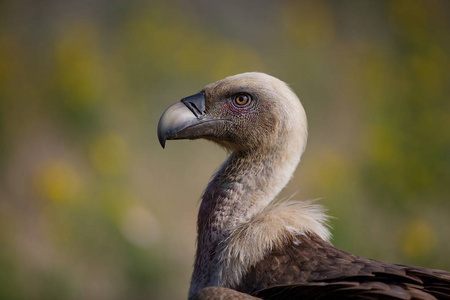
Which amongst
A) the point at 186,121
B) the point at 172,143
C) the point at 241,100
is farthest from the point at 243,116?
the point at 172,143

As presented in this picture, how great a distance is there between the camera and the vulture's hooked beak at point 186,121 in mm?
2877

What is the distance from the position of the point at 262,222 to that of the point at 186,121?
0.64 meters

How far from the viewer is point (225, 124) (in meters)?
3.04

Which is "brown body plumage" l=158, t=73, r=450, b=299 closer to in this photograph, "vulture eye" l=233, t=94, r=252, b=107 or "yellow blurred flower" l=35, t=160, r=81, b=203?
"vulture eye" l=233, t=94, r=252, b=107

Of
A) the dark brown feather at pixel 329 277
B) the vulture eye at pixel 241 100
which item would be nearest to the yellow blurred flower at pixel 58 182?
the vulture eye at pixel 241 100

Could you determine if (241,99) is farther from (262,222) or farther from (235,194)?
(262,222)

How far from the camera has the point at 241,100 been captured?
3.02 meters

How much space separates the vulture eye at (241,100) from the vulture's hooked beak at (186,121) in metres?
0.14

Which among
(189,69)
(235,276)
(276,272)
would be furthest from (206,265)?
(189,69)

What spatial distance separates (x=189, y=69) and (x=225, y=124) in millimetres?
3720

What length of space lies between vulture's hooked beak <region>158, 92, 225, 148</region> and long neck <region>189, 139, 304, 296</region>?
8.2 inches

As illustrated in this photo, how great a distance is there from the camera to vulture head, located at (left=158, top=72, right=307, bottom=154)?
2.94 m

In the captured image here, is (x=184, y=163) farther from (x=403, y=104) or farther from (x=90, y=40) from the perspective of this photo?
(x=403, y=104)

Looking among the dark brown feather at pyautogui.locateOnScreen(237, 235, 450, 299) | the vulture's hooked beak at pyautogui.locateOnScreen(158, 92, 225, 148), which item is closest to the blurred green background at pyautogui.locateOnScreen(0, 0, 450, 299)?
the vulture's hooked beak at pyautogui.locateOnScreen(158, 92, 225, 148)
